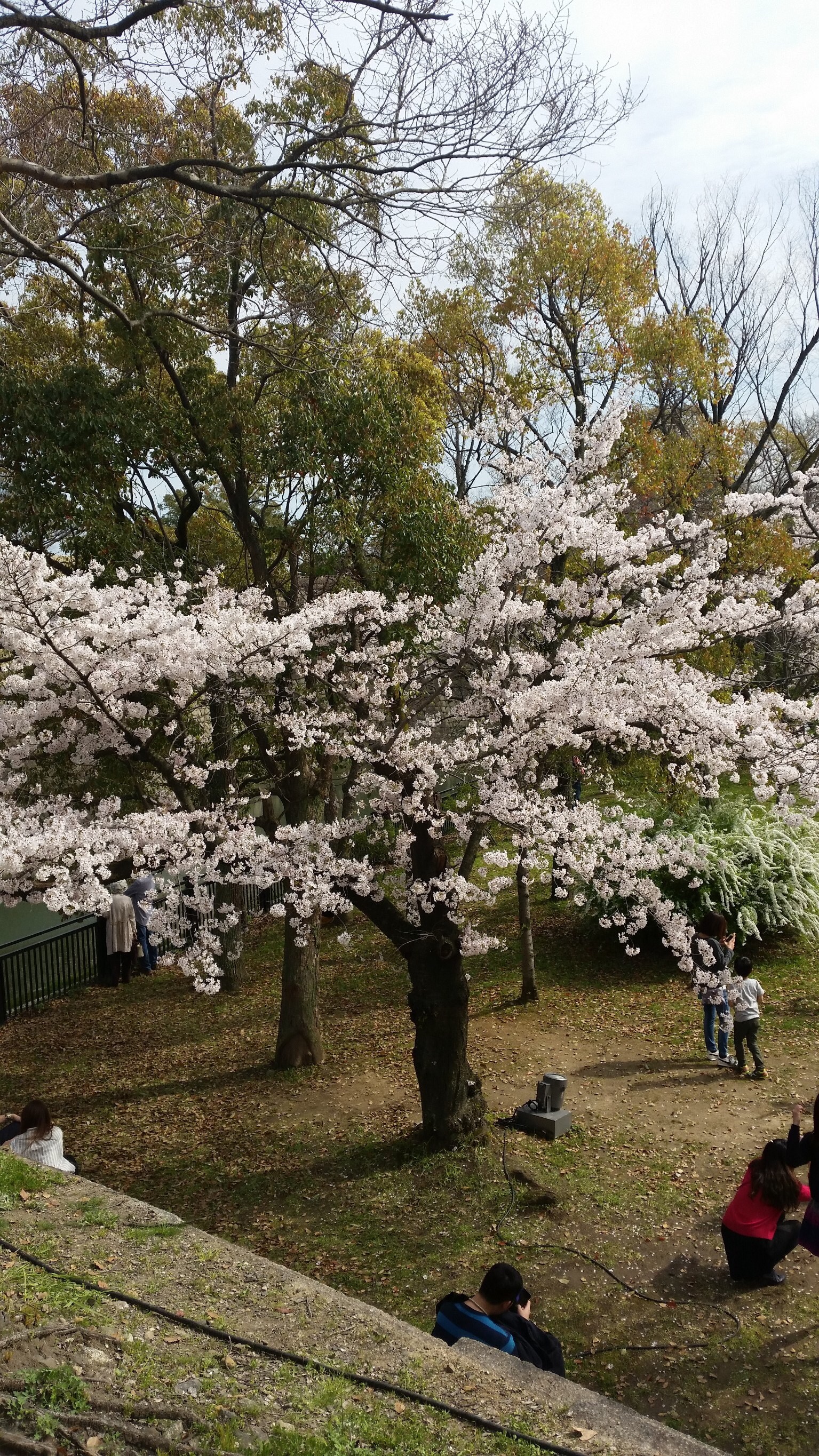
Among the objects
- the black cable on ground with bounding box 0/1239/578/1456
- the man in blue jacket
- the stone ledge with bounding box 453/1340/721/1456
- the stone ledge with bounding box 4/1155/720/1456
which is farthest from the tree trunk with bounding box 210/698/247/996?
the stone ledge with bounding box 453/1340/721/1456

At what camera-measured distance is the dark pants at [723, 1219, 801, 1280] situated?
534 centimetres

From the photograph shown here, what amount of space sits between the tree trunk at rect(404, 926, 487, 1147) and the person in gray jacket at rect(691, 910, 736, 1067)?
2148 millimetres

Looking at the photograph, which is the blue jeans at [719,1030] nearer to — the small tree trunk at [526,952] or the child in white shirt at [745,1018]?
the child in white shirt at [745,1018]

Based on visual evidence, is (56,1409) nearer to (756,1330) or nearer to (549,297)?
(756,1330)

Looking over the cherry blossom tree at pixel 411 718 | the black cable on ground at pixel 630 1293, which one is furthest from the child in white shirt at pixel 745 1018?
the black cable on ground at pixel 630 1293

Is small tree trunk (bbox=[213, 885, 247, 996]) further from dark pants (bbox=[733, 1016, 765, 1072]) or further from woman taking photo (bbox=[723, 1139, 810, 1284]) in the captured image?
woman taking photo (bbox=[723, 1139, 810, 1284])

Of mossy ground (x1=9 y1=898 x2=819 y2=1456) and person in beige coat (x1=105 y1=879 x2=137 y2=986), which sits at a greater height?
person in beige coat (x1=105 y1=879 x2=137 y2=986)

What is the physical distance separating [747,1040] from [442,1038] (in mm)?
2970

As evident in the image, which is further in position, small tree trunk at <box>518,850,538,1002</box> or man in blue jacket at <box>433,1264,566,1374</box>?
small tree trunk at <box>518,850,538,1002</box>

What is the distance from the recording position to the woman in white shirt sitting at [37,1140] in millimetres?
5609

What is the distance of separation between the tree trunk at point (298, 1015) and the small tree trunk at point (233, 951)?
87.7 inches

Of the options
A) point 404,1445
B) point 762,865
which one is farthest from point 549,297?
point 404,1445

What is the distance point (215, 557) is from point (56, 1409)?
32.5ft

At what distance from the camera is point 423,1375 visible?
328 centimetres
